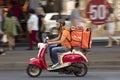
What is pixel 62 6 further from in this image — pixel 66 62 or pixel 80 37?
pixel 66 62

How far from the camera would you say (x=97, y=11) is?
18.3 meters

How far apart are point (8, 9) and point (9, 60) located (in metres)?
3.90

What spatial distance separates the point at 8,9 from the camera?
18125 mm

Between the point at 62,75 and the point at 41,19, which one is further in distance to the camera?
the point at 41,19

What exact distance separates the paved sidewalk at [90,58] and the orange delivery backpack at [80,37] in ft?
7.77

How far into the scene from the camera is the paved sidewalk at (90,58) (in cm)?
1408

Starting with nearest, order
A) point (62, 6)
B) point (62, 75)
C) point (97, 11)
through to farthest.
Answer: point (62, 75)
point (97, 11)
point (62, 6)

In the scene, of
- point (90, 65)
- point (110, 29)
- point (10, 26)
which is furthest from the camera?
point (110, 29)

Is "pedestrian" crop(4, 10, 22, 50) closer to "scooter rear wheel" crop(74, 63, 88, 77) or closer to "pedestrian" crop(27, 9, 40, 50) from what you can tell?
"pedestrian" crop(27, 9, 40, 50)

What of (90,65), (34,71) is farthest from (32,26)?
(34,71)

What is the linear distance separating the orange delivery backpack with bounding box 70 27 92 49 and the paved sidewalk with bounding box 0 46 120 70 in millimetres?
2368

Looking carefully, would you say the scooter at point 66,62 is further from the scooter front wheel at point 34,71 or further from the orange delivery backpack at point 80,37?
the orange delivery backpack at point 80,37

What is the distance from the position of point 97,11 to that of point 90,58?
385 cm

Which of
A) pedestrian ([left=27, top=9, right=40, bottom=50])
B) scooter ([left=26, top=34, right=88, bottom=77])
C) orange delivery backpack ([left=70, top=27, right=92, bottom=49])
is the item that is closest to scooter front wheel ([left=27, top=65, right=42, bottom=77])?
scooter ([left=26, top=34, right=88, bottom=77])
